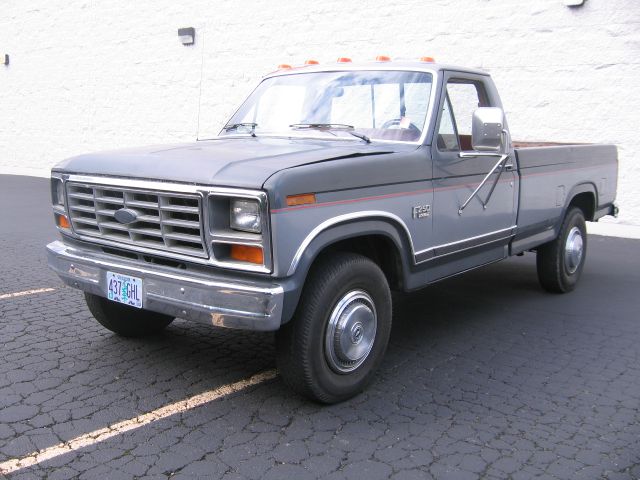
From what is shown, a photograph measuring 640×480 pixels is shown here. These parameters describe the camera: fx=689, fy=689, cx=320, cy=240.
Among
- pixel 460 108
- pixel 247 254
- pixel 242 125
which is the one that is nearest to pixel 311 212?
pixel 247 254

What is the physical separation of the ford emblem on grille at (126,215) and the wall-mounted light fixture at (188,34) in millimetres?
11050

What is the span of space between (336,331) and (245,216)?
0.86 m

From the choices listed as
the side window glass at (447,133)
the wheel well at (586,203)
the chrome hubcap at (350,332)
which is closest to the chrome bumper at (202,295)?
the chrome hubcap at (350,332)

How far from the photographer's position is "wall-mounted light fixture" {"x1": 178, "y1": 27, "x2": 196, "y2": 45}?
46.3ft

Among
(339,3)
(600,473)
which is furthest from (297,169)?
(339,3)

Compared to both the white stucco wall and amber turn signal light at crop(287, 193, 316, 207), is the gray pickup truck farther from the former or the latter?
the white stucco wall

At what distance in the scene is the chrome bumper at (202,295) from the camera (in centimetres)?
342

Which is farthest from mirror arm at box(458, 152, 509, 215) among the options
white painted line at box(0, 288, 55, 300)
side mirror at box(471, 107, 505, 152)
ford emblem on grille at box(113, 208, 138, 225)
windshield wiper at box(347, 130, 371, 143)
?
white painted line at box(0, 288, 55, 300)

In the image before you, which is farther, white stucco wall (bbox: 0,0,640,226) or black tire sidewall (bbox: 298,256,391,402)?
white stucco wall (bbox: 0,0,640,226)

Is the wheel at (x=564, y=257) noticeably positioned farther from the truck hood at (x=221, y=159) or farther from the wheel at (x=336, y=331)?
the wheel at (x=336, y=331)

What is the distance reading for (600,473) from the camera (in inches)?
128

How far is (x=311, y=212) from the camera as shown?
11.8 ft

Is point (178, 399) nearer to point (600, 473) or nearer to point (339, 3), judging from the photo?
point (600, 473)

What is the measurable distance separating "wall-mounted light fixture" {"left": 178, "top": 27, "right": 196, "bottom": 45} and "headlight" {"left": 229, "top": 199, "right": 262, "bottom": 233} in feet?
37.8
